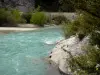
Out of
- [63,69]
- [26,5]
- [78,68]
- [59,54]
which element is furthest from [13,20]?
[78,68]

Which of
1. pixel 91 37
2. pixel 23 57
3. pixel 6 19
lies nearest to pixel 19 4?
pixel 6 19

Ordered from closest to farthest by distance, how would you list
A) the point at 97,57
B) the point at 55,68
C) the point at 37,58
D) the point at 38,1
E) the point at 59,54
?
the point at 97,57, the point at 55,68, the point at 59,54, the point at 37,58, the point at 38,1

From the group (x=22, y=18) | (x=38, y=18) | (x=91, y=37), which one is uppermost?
(x=91, y=37)

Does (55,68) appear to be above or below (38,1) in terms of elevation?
above

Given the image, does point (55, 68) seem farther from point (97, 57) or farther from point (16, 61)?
point (97, 57)

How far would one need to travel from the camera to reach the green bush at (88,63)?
2430 mm

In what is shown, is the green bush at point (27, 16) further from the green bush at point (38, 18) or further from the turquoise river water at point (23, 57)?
the turquoise river water at point (23, 57)

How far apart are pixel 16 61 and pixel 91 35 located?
555cm

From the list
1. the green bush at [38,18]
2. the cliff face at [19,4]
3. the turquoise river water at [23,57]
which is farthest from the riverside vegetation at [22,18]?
the turquoise river water at [23,57]

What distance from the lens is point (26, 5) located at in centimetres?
2466

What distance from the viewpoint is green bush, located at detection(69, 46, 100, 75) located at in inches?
95.7

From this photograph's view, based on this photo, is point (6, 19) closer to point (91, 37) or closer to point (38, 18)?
point (38, 18)

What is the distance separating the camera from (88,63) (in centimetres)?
249

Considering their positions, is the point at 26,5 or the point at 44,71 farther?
the point at 26,5
